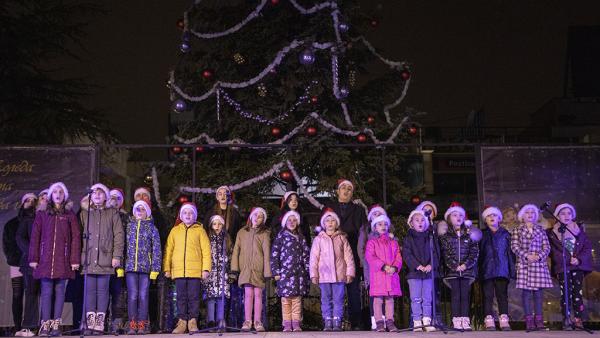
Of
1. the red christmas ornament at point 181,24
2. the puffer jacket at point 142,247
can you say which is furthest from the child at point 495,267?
the red christmas ornament at point 181,24

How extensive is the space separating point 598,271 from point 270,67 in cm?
608

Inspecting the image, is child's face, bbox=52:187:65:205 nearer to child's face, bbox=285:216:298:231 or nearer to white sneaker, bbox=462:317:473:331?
child's face, bbox=285:216:298:231

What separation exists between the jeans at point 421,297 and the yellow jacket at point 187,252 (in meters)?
2.57

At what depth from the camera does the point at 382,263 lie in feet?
28.3

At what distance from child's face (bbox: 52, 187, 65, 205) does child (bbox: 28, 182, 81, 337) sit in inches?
4.2

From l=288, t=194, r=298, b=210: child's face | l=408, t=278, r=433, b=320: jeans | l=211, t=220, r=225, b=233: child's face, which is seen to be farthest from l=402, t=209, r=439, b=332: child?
l=211, t=220, r=225, b=233: child's face

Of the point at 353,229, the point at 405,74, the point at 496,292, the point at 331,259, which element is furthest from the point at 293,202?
the point at 405,74

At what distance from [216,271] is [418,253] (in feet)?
8.48

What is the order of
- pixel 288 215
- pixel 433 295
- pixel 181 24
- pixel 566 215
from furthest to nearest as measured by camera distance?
pixel 181 24 → pixel 566 215 → pixel 288 215 → pixel 433 295

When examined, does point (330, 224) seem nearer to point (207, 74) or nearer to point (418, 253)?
point (418, 253)

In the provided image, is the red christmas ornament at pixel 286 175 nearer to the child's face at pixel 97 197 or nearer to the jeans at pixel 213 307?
the jeans at pixel 213 307

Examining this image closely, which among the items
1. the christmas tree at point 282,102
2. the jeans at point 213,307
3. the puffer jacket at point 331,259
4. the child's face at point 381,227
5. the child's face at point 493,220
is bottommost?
the jeans at point 213,307

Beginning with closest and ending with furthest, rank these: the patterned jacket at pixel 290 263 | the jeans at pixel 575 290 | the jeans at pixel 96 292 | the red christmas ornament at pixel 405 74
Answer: the jeans at pixel 96 292 → the patterned jacket at pixel 290 263 → the jeans at pixel 575 290 → the red christmas ornament at pixel 405 74

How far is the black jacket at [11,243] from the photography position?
9.13 metres
